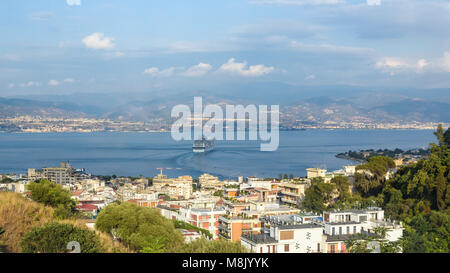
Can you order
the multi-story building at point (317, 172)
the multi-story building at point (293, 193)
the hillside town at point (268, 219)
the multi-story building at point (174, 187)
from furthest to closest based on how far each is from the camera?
the multi-story building at point (317, 172), the multi-story building at point (174, 187), the multi-story building at point (293, 193), the hillside town at point (268, 219)

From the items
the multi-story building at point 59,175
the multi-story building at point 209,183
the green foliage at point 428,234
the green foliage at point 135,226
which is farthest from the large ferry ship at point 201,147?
the green foliage at point 135,226

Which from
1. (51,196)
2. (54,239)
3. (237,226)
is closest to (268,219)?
(237,226)

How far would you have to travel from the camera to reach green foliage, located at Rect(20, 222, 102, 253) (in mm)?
3014

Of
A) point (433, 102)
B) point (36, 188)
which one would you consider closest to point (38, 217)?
point (36, 188)

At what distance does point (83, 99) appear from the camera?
94.0 m

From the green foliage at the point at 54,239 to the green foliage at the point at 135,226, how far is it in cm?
117

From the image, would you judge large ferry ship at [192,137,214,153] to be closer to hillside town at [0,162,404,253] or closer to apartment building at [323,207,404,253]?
hillside town at [0,162,404,253]

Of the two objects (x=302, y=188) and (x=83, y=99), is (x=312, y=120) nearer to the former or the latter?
(x=83, y=99)

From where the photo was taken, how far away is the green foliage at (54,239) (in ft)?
9.89

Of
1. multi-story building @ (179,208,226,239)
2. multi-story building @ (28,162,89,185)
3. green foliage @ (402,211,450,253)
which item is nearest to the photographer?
green foliage @ (402,211,450,253)

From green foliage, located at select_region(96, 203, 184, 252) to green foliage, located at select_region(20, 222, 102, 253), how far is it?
3.82 feet

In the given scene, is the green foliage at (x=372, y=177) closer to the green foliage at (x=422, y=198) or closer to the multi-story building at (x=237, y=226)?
the green foliage at (x=422, y=198)

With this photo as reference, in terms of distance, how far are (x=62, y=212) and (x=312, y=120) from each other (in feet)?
211

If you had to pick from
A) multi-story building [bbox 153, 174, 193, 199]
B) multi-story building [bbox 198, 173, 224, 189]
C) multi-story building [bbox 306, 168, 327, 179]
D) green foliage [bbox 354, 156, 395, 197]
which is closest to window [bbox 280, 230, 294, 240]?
green foliage [bbox 354, 156, 395, 197]
